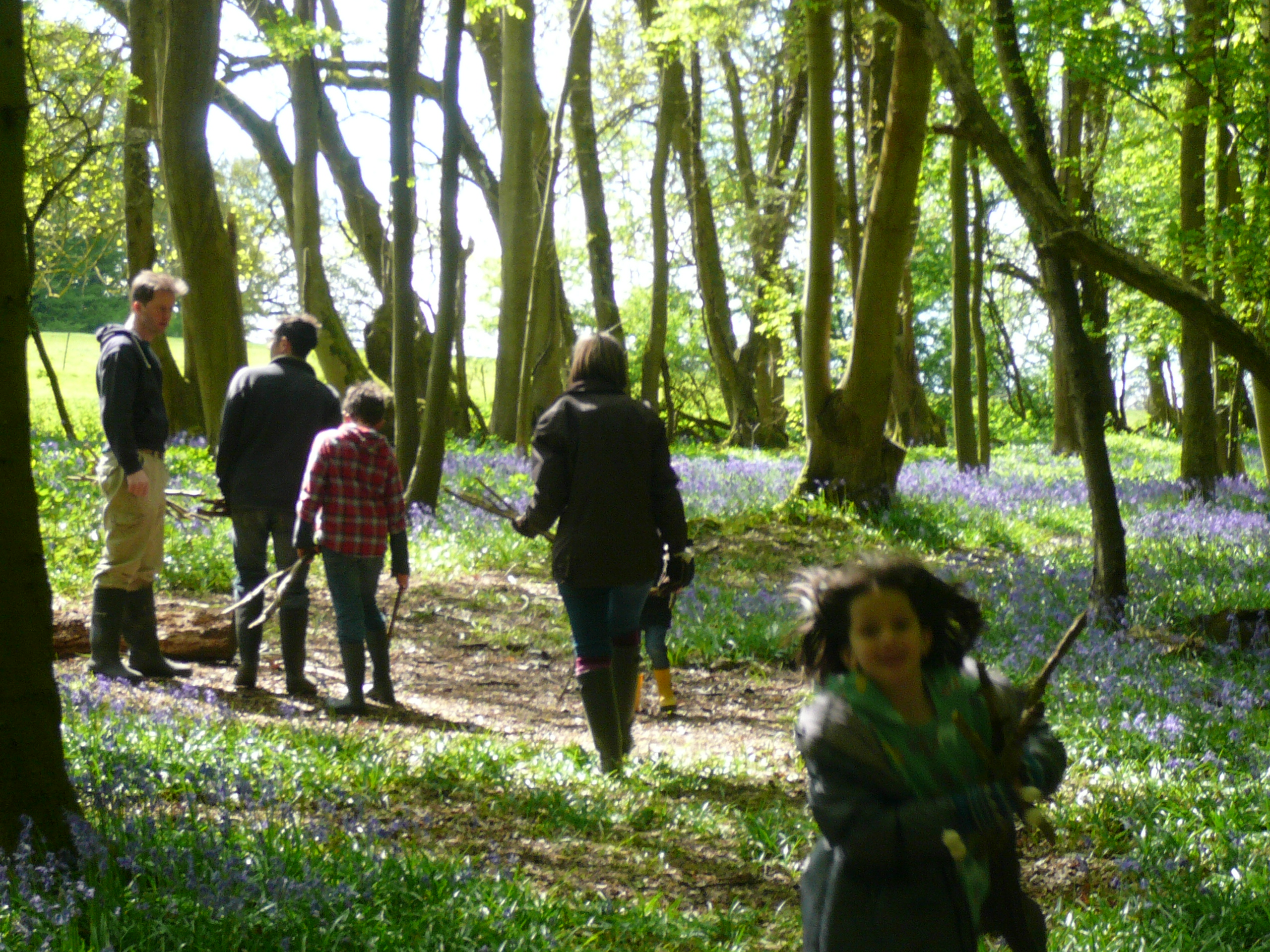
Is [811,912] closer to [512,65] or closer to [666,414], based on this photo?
[512,65]

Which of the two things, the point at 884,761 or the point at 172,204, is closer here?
the point at 884,761

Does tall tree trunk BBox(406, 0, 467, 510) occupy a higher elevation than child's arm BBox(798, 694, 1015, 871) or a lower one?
higher

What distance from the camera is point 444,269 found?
12.1 meters

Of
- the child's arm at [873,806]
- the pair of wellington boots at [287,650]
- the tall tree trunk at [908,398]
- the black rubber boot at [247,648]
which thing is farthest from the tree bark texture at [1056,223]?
the tall tree trunk at [908,398]

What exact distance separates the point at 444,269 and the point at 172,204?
2872 millimetres

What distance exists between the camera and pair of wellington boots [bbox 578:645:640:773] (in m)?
5.32

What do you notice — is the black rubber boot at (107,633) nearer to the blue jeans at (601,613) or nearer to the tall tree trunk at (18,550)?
the blue jeans at (601,613)

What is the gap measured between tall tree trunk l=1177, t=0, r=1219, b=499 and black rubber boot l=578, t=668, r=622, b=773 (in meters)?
8.30

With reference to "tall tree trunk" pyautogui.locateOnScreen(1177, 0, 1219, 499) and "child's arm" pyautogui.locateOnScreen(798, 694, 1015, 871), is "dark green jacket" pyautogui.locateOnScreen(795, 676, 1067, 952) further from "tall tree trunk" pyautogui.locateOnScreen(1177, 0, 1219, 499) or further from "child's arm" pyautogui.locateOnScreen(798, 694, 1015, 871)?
"tall tree trunk" pyautogui.locateOnScreen(1177, 0, 1219, 499)

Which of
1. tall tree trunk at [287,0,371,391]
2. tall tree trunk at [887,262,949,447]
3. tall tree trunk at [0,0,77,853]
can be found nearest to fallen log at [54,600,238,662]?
tall tree trunk at [0,0,77,853]

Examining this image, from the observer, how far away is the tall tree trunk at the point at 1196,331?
38.6 ft

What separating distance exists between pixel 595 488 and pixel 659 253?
1318 centimetres

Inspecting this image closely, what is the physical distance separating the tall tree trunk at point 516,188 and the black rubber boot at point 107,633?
9.61 metres

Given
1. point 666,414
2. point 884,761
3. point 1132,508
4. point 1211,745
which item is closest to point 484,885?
point 884,761
